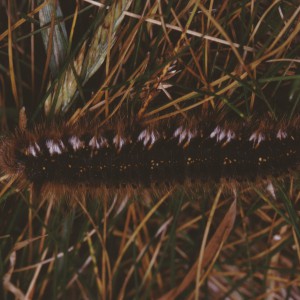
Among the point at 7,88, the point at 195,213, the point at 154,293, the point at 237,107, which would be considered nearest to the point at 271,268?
the point at 195,213

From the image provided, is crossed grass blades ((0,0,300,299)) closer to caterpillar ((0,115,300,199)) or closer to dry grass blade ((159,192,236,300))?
dry grass blade ((159,192,236,300))

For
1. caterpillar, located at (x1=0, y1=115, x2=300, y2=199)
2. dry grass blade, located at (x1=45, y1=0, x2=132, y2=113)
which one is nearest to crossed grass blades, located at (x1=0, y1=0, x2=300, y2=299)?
dry grass blade, located at (x1=45, y1=0, x2=132, y2=113)

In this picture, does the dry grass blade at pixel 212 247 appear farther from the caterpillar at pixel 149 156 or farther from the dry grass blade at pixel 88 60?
the dry grass blade at pixel 88 60

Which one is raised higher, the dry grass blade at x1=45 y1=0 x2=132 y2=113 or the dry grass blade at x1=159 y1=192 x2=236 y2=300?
the dry grass blade at x1=45 y1=0 x2=132 y2=113

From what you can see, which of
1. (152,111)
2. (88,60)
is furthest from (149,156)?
(88,60)

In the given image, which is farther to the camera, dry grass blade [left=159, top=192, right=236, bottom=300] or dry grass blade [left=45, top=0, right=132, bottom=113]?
dry grass blade [left=159, top=192, right=236, bottom=300]

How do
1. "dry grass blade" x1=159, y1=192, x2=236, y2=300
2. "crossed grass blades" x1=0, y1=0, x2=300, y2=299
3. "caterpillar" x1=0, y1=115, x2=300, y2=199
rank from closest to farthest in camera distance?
"caterpillar" x1=0, y1=115, x2=300, y2=199
"crossed grass blades" x1=0, y1=0, x2=300, y2=299
"dry grass blade" x1=159, y1=192, x2=236, y2=300

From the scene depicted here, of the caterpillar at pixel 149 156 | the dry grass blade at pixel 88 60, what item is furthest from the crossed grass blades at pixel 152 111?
the caterpillar at pixel 149 156
